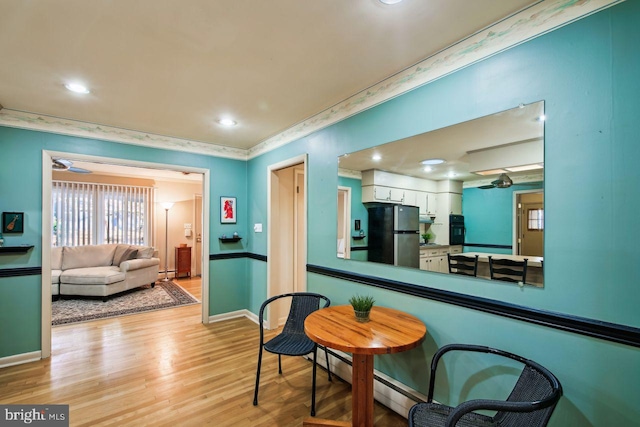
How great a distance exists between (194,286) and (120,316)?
77.0 inches

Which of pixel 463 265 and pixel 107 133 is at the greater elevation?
pixel 107 133

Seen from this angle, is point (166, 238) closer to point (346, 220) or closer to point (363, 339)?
point (346, 220)

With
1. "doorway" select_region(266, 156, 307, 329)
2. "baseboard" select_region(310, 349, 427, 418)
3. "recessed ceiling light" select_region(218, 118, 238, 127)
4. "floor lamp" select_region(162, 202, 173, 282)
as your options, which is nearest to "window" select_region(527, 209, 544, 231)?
"baseboard" select_region(310, 349, 427, 418)

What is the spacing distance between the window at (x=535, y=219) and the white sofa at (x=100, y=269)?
5.82m

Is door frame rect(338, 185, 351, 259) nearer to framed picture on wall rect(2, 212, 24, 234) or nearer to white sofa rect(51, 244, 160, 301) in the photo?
framed picture on wall rect(2, 212, 24, 234)

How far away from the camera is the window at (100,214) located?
5789 millimetres

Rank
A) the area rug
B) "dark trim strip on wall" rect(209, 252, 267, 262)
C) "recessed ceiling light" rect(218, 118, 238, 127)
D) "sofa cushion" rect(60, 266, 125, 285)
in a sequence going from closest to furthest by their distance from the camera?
1. "recessed ceiling light" rect(218, 118, 238, 127)
2. "dark trim strip on wall" rect(209, 252, 267, 262)
3. the area rug
4. "sofa cushion" rect(60, 266, 125, 285)

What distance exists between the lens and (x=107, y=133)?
3.27 metres

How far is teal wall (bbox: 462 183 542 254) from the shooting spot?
1.65 m

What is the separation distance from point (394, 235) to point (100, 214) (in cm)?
659

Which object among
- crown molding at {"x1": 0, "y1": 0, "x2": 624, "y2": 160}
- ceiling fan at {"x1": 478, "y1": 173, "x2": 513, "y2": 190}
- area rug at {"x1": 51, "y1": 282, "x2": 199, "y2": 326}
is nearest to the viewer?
crown molding at {"x1": 0, "y1": 0, "x2": 624, "y2": 160}

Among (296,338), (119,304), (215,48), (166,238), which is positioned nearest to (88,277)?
(119,304)

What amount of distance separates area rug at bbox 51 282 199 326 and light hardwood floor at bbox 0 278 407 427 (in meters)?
0.64

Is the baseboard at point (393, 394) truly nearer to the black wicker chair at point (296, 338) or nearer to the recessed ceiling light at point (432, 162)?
the black wicker chair at point (296, 338)
